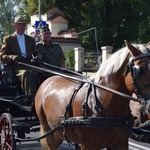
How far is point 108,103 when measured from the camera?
5078mm

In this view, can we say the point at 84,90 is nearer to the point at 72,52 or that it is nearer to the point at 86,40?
the point at 72,52

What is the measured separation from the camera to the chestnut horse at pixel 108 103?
15.1ft

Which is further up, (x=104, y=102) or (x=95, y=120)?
(x=104, y=102)

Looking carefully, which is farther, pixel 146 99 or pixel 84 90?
pixel 84 90

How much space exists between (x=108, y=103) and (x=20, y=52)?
3.25 metres

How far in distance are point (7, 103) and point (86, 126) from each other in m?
3.19

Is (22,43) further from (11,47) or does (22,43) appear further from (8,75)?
(8,75)

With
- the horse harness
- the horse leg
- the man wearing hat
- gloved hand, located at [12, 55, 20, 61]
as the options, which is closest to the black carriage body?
the man wearing hat

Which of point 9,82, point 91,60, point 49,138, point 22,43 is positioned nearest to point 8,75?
point 9,82

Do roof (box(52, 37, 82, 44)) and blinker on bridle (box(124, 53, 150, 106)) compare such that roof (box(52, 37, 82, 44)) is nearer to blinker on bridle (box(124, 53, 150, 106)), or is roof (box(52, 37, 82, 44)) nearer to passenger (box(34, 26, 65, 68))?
passenger (box(34, 26, 65, 68))

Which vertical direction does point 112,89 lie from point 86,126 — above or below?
above

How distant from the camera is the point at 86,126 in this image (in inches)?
203

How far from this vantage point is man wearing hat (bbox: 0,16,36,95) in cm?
733

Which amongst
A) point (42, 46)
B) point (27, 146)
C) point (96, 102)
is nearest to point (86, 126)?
point (96, 102)
